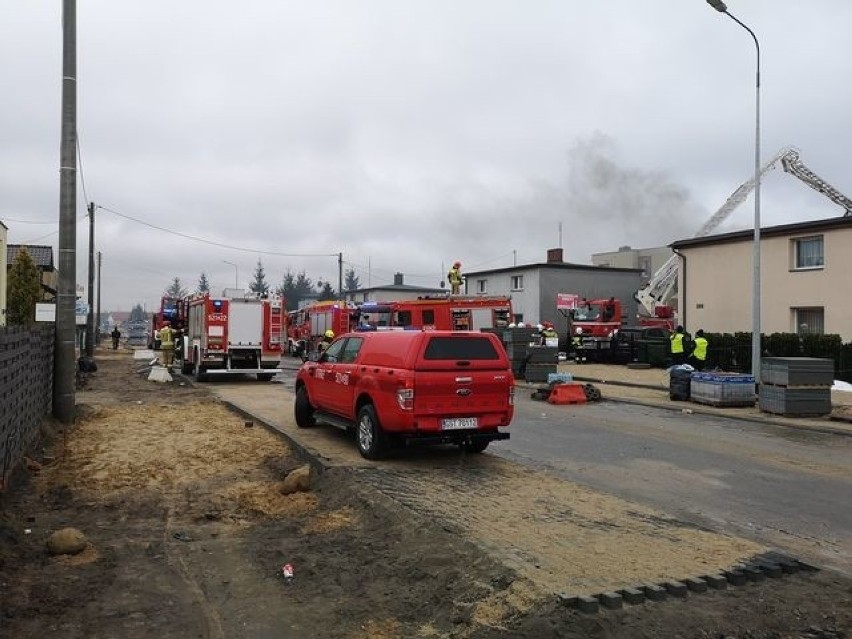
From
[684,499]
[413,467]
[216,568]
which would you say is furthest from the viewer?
[413,467]

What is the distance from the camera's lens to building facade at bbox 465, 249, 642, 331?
134 ft

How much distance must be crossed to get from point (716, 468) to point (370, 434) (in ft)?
15.0

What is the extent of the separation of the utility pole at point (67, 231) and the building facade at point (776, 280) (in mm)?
22236

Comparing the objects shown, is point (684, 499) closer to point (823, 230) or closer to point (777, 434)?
point (777, 434)

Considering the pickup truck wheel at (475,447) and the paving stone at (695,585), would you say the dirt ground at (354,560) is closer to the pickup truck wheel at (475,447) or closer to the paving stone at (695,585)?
the paving stone at (695,585)

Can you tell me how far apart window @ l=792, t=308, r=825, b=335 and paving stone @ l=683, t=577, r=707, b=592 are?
22492mm

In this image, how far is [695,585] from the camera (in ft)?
15.6

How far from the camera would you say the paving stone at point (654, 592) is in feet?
15.0

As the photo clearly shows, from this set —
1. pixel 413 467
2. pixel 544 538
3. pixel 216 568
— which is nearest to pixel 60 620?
pixel 216 568

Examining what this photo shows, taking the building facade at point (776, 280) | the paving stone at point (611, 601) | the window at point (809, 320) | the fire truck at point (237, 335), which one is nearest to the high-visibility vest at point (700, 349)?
the window at point (809, 320)

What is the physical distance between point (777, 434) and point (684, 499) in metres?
6.40

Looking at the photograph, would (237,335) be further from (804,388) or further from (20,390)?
(804,388)

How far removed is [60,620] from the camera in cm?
452

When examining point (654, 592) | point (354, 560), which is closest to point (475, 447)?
point (354, 560)
